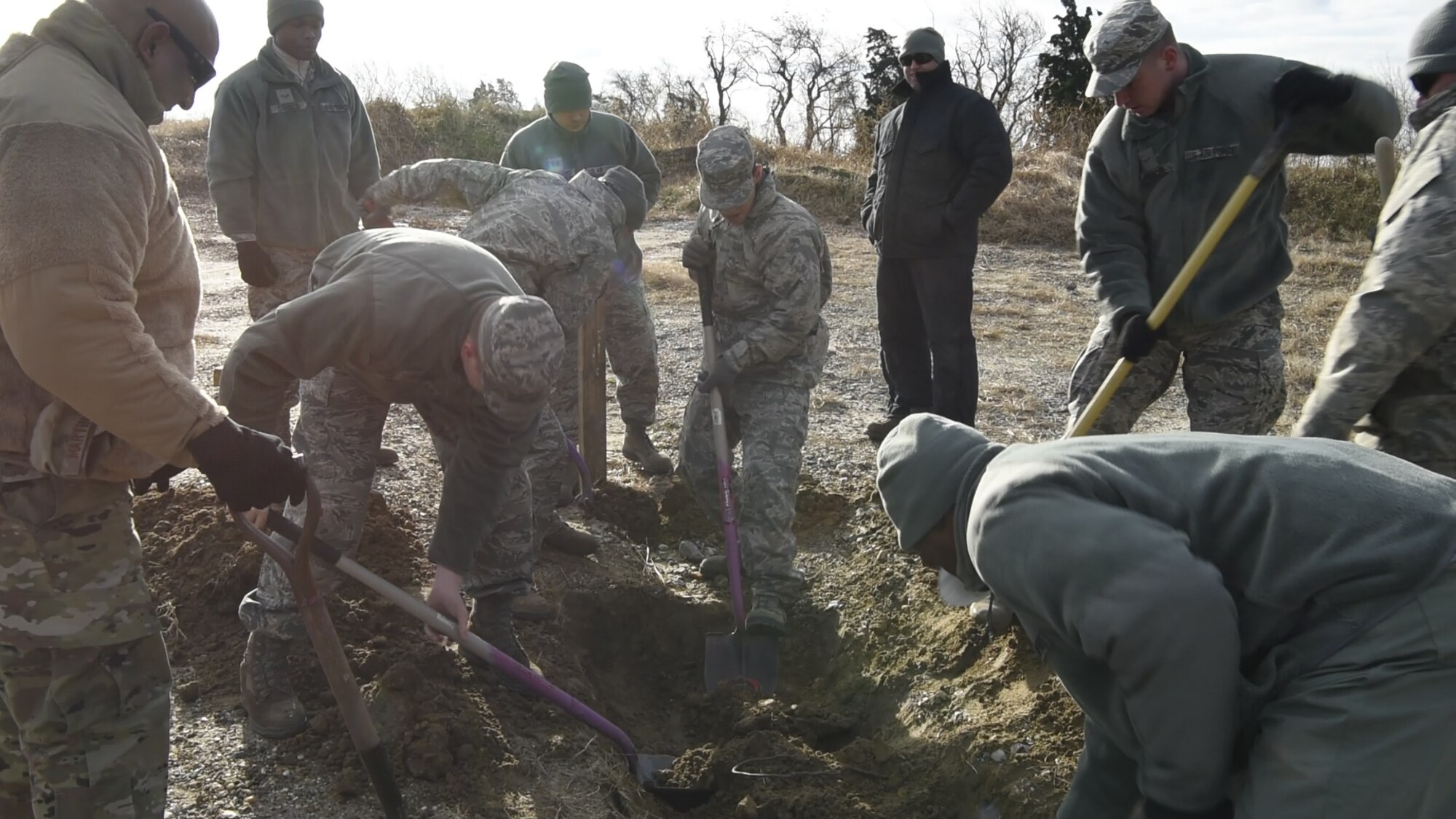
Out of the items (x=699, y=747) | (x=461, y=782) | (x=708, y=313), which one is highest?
(x=708, y=313)

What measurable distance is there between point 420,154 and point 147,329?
1757cm

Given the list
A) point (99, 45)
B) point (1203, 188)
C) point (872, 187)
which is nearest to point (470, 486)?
point (99, 45)

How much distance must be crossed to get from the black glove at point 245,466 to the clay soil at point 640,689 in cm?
122

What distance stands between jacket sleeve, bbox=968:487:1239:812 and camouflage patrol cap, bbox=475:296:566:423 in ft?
4.88

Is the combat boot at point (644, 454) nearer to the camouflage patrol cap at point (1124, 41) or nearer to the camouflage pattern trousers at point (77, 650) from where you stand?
the camouflage patrol cap at point (1124, 41)

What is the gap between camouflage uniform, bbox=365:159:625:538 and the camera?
4855 mm

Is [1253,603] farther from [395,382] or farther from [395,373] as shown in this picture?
[395,382]

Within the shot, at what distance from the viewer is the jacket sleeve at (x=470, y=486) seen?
3420 mm

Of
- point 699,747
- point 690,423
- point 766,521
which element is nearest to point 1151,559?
point 699,747

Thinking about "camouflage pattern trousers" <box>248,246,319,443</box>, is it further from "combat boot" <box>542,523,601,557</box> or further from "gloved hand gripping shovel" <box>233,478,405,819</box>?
"gloved hand gripping shovel" <box>233,478,405,819</box>

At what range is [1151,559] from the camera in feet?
6.00

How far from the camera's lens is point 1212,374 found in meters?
4.11

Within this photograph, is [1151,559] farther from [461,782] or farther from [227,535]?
[227,535]

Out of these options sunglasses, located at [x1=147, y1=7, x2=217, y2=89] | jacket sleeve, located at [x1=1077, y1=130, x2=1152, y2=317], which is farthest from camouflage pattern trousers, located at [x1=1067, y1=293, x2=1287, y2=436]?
sunglasses, located at [x1=147, y1=7, x2=217, y2=89]
